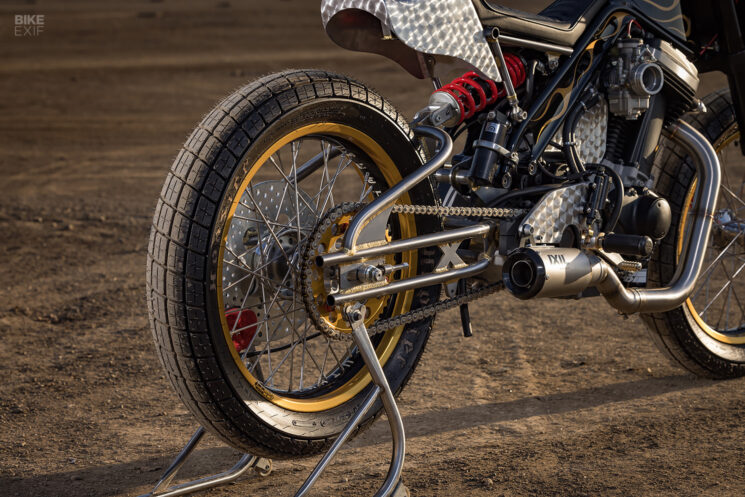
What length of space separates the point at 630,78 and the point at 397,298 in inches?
50.2

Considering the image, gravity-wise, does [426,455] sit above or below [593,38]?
below

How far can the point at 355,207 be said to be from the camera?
3131mm

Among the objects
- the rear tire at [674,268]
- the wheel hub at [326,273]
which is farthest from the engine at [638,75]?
the wheel hub at [326,273]

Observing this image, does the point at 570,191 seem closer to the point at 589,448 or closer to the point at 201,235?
the point at 589,448

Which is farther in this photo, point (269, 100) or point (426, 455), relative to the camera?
point (426, 455)

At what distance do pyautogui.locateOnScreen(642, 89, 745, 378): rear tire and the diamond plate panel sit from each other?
3.17 feet

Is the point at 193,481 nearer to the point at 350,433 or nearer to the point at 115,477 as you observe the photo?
the point at 115,477

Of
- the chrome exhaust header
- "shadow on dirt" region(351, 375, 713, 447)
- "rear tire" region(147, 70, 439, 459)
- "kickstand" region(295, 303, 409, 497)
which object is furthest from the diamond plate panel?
"shadow on dirt" region(351, 375, 713, 447)

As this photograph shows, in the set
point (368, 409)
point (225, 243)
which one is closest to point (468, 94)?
point (225, 243)

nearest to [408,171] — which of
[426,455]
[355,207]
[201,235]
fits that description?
[355,207]

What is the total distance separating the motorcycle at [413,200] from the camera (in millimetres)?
2865

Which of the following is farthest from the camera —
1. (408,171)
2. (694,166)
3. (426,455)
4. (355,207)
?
(694,166)

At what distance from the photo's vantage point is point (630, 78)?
12.1ft

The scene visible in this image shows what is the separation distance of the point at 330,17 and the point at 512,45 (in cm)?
71
